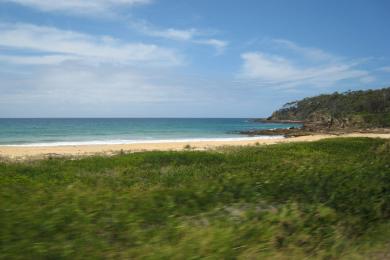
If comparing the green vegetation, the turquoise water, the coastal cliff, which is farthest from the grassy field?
the green vegetation

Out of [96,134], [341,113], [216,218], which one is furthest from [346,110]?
[216,218]

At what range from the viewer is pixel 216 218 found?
5180 mm

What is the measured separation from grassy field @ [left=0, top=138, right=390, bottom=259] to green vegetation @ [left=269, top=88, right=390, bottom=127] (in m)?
84.8

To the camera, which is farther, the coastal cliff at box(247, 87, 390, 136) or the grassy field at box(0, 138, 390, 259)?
the coastal cliff at box(247, 87, 390, 136)

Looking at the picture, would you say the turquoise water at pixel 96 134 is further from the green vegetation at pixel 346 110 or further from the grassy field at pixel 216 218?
the grassy field at pixel 216 218

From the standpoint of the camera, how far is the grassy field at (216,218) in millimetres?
4383

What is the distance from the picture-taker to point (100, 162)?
21.5 m

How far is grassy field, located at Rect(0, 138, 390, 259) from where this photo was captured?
438 cm

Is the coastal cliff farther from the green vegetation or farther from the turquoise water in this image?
the turquoise water

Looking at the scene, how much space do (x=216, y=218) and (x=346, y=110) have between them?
415 ft

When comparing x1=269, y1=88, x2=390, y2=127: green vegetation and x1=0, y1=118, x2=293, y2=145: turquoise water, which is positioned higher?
Result: x1=269, y1=88, x2=390, y2=127: green vegetation

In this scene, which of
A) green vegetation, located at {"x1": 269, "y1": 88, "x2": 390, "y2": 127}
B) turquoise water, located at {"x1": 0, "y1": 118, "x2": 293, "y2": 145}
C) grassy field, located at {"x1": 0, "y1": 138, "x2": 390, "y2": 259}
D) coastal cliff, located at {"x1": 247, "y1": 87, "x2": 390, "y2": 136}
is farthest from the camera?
green vegetation, located at {"x1": 269, "y1": 88, "x2": 390, "y2": 127}

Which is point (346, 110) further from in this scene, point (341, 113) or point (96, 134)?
point (96, 134)

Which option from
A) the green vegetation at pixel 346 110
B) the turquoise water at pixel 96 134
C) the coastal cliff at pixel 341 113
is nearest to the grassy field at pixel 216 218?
the turquoise water at pixel 96 134
